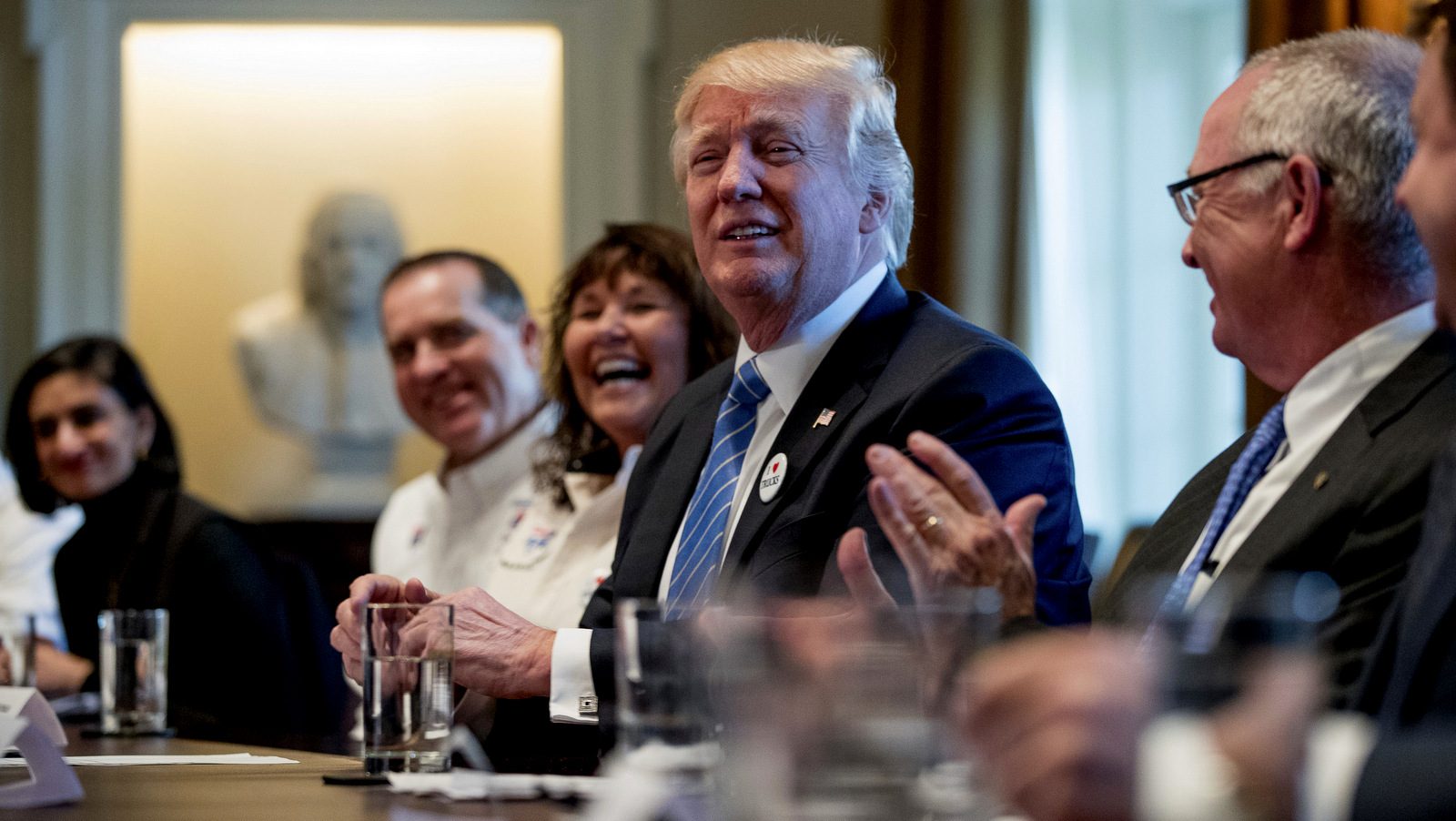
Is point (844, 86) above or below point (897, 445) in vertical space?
above

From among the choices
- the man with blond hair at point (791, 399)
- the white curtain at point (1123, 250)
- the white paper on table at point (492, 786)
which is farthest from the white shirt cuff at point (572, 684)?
the white curtain at point (1123, 250)

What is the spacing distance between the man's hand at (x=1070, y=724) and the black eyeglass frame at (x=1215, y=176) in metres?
1.06

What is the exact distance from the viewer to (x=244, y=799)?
1313 mm

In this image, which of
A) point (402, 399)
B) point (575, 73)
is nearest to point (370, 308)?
point (575, 73)

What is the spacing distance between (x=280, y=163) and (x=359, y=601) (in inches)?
148

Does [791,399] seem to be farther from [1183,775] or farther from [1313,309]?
[1183,775]

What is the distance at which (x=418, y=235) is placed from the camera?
16.8ft

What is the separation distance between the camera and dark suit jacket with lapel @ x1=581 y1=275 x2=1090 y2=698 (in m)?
1.80

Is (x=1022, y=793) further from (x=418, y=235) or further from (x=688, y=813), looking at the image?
(x=418, y=235)

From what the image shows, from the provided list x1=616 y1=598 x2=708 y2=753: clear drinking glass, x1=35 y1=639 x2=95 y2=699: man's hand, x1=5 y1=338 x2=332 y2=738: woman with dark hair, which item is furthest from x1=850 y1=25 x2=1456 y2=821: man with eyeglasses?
x1=35 y1=639 x2=95 y2=699: man's hand

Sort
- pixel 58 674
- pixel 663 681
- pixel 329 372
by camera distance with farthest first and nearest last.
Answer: pixel 329 372, pixel 58 674, pixel 663 681

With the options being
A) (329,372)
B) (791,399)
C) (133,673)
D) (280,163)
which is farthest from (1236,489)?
(280,163)

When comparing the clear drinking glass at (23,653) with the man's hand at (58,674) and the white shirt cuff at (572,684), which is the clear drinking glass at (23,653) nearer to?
the man's hand at (58,674)

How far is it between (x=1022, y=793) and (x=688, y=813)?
0.30 meters
